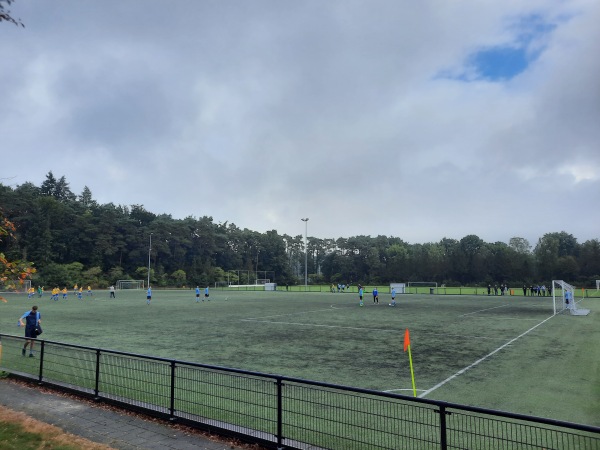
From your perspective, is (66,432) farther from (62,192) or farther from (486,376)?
(62,192)

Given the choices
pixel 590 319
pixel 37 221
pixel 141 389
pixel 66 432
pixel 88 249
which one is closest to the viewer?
pixel 66 432

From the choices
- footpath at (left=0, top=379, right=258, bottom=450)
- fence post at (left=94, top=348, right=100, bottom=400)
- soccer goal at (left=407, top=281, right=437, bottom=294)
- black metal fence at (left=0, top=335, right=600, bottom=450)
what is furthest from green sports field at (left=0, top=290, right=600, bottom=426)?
soccer goal at (left=407, top=281, right=437, bottom=294)

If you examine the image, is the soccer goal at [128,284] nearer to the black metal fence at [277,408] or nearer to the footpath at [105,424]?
the black metal fence at [277,408]

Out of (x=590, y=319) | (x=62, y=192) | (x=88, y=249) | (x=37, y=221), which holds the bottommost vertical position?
(x=590, y=319)

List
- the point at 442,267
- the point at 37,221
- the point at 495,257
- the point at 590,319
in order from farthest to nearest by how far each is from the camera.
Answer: the point at 442,267
the point at 495,257
the point at 37,221
the point at 590,319

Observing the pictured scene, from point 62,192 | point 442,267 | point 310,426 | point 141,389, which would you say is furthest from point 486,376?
point 62,192

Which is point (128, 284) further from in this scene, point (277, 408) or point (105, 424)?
point (277, 408)

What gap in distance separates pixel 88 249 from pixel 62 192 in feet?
144

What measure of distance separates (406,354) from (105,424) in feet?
30.8

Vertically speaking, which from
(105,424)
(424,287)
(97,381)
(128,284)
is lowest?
(424,287)

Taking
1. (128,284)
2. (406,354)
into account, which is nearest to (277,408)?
(406,354)

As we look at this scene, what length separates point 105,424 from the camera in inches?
262

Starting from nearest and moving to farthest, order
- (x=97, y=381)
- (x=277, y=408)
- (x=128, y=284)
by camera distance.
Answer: (x=277, y=408)
(x=97, y=381)
(x=128, y=284)

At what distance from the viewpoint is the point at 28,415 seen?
23.1ft
